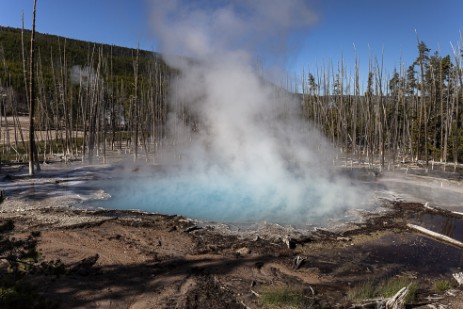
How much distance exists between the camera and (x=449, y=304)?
4.08 meters

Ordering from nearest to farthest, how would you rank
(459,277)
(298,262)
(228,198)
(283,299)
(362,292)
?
(283,299) < (362,292) < (459,277) < (298,262) < (228,198)

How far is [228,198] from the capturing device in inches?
367

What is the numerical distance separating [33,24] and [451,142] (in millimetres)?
19113

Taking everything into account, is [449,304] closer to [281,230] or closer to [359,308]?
[359,308]

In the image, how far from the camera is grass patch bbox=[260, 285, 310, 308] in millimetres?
3914

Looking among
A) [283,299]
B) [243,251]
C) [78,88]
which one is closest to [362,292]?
[283,299]

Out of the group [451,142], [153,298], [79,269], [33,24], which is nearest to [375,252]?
[153,298]

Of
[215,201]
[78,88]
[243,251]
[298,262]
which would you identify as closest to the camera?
[298,262]

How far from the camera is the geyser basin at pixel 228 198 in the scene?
792cm

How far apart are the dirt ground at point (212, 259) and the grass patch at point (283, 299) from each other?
0.04 metres

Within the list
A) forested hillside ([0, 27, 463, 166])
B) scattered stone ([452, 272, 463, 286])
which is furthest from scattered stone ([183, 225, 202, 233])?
forested hillside ([0, 27, 463, 166])

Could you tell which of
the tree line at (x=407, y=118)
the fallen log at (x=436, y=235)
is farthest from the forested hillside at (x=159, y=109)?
the fallen log at (x=436, y=235)

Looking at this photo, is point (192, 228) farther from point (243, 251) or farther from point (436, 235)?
point (436, 235)

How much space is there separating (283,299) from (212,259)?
1.60 metres
